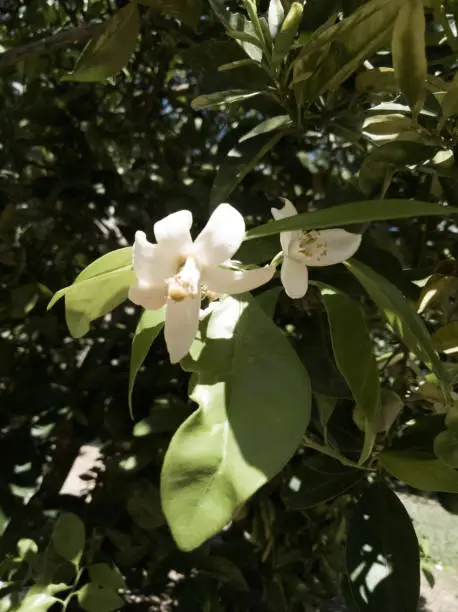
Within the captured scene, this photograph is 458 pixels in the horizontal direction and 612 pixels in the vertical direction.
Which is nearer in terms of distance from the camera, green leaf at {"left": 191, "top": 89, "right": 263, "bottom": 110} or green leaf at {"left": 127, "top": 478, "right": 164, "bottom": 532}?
green leaf at {"left": 191, "top": 89, "right": 263, "bottom": 110}

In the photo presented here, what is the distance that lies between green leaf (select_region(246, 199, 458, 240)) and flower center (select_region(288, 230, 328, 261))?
5 centimetres

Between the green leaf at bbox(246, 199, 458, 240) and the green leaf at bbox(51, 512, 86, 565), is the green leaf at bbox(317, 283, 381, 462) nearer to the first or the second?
the green leaf at bbox(246, 199, 458, 240)

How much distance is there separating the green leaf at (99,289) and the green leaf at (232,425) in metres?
0.06

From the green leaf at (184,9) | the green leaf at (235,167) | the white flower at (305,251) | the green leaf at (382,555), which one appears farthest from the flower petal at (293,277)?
the green leaf at (184,9)

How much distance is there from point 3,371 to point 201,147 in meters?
0.50

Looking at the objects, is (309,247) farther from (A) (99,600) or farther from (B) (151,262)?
(A) (99,600)

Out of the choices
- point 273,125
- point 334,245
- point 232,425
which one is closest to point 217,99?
point 273,125

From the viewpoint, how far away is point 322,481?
596 millimetres

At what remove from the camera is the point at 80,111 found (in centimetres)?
101

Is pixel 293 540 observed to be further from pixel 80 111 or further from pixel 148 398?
pixel 80 111

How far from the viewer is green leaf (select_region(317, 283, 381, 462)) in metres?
0.34

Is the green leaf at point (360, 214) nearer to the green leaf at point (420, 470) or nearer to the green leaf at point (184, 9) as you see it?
the green leaf at point (420, 470)

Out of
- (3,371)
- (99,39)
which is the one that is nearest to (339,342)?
(99,39)

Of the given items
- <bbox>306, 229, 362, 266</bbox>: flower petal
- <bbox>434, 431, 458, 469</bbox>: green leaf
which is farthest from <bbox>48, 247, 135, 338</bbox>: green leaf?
<bbox>434, 431, 458, 469</bbox>: green leaf
